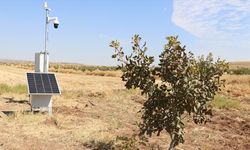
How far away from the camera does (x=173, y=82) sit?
9.38 metres

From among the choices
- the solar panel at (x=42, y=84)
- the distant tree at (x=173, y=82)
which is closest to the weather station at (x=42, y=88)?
the solar panel at (x=42, y=84)

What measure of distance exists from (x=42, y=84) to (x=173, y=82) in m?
7.14

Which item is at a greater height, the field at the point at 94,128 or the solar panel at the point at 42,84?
the solar panel at the point at 42,84

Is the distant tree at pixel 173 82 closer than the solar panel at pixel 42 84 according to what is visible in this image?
Yes

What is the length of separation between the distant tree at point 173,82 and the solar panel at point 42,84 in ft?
18.9

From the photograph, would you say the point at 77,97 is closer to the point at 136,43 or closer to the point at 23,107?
the point at 23,107

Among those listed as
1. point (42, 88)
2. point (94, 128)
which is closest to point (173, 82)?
point (94, 128)

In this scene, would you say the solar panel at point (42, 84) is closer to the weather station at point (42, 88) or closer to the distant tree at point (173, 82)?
the weather station at point (42, 88)

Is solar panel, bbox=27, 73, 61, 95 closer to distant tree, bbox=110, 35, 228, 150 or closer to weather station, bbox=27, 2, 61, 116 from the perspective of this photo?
weather station, bbox=27, 2, 61, 116

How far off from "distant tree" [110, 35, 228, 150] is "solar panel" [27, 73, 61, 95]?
5.76 meters

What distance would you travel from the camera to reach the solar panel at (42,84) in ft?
48.4

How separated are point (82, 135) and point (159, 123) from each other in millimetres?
2912

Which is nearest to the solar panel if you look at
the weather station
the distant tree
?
the weather station

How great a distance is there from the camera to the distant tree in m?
9.27
